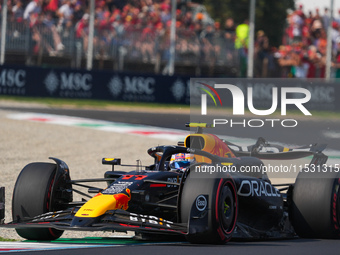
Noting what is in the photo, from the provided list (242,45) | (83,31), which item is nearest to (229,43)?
(242,45)

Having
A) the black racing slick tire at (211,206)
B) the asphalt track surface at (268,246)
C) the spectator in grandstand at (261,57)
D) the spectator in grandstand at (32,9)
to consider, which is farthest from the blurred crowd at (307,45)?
the black racing slick tire at (211,206)

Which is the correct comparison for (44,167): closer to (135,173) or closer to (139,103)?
(135,173)

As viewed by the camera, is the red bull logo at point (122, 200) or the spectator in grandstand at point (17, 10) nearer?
the red bull logo at point (122, 200)

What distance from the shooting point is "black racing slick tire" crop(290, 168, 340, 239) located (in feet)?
24.1

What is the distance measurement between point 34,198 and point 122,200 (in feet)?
3.28

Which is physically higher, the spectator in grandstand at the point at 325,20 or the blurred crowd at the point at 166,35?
the spectator in grandstand at the point at 325,20

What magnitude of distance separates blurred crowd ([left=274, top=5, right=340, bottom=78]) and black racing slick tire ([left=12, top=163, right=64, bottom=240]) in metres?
21.0

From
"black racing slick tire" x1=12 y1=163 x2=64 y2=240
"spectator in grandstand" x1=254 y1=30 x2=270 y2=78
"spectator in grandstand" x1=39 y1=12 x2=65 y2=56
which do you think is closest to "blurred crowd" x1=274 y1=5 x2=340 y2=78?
"spectator in grandstand" x1=254 y1=30 x2=270 y2=78

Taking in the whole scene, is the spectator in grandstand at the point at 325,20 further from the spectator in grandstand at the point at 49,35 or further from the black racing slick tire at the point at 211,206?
the black racing slick tire at the point at 211,206

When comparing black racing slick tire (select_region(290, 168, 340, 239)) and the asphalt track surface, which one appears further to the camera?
black racing slick tire (select_region(290, 168, 340, 239))

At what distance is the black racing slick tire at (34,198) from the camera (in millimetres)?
7203

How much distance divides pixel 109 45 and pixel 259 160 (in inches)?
725

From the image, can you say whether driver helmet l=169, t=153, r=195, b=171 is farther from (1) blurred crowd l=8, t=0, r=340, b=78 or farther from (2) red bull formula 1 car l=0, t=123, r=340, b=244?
(1) blurred crowd l=8, t=0, r=340, b=78

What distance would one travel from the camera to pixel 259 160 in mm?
7629
